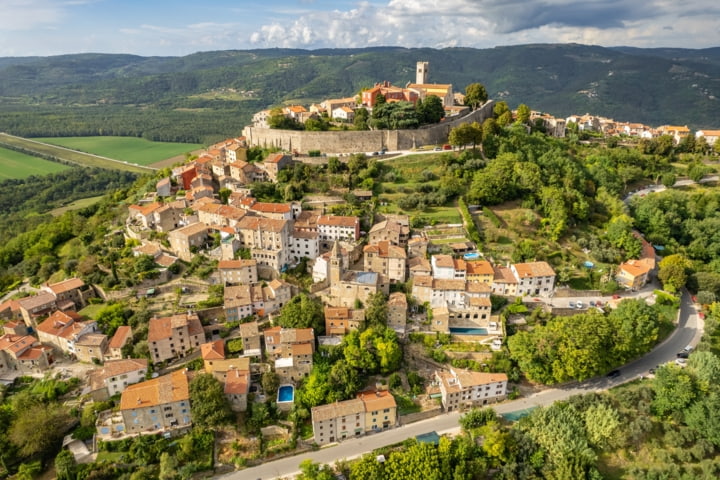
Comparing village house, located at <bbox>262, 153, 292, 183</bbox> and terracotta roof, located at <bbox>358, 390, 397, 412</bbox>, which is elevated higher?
village house, located at <bbox>262, 153, 292, 183</bbox>

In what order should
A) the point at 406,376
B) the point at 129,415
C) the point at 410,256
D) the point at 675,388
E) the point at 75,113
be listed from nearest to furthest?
the point at 129,415, the point at 675,388, the point at 406,376, the point at 410,256, the point at 75,113

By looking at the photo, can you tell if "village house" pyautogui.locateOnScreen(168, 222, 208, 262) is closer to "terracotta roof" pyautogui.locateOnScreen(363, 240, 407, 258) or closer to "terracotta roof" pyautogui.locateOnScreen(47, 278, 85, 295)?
"terracotta roof" pyautogui.locateOnScreen(47, 278, 85, 295)

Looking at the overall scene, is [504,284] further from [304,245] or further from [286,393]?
[286,393]

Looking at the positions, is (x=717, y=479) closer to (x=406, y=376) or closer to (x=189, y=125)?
(x=406, y=376)

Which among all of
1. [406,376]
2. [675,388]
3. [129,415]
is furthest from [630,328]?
[129,415]

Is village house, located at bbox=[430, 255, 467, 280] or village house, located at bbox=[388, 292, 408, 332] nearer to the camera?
village house, located at bbox=[388, 292, 408, 332]

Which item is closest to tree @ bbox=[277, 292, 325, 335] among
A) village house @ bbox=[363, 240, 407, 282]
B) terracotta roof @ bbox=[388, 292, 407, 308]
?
terracotta roof @ bbox=[388, 292, 407, 308]
